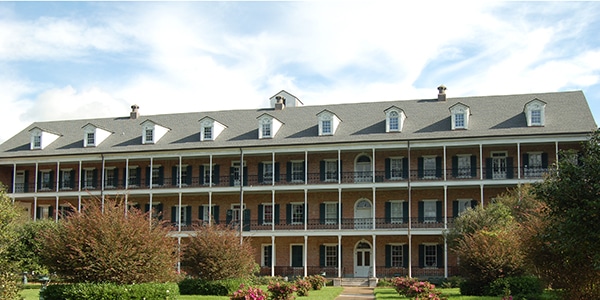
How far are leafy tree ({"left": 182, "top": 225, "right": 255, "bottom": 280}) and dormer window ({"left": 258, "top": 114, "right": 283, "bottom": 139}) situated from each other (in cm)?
1460

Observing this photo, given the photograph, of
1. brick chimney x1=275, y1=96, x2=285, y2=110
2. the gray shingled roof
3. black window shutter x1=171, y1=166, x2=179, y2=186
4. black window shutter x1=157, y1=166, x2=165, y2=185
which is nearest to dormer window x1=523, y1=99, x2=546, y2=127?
the gray shingled roof

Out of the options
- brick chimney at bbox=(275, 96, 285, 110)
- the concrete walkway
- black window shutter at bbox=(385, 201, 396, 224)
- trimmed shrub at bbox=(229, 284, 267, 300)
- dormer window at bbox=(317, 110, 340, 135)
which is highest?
brick chimney at bbox=(275, 96, 285, 110)

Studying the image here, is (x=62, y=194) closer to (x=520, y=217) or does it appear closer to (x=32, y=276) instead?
(x=32, y=276)

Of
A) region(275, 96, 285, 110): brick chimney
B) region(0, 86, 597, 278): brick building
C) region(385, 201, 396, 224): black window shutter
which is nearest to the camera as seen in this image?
region(0, 86, 597, 278): brick building

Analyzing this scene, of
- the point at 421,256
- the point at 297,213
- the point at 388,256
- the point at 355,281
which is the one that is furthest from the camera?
the point at 297,213

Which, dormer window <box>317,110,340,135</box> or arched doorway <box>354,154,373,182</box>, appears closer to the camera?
arched doorway <box>354,154,373,182</box>

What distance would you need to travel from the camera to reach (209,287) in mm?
26609

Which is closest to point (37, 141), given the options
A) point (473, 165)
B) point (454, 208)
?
point (454, 208)

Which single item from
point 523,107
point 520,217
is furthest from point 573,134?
point 520,217

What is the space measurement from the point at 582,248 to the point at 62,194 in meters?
34.4

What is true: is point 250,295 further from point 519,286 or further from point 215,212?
point 215,212

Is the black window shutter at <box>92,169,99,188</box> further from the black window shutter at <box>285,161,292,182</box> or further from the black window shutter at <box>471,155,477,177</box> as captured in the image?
the black window shutter at <box>471,155,477,177</box>

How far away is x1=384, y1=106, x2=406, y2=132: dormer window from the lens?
4022cm

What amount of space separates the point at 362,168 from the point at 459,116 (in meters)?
6.40
